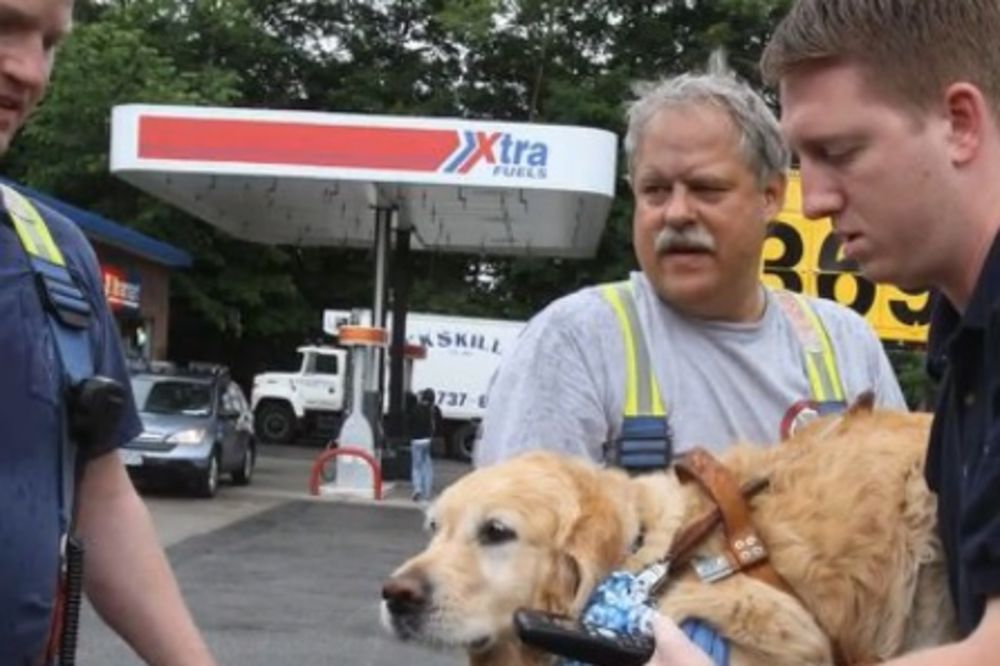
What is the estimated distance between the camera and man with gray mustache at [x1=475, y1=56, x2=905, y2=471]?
3193 mm

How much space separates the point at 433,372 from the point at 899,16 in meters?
36.9

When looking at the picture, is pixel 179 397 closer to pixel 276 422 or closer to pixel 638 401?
pixel 276 422

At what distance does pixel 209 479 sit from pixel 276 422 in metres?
18.1

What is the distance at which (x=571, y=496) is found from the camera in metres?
3.08

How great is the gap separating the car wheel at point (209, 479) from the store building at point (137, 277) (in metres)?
7.23

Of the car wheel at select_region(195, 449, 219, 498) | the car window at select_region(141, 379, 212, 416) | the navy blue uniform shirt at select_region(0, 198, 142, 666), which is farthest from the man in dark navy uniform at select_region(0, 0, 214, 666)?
the car window at select_region(141, 379, 212, 416)

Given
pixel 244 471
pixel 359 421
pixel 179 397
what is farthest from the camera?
pixel 244 471

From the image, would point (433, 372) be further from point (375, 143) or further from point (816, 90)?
point (816, 90)

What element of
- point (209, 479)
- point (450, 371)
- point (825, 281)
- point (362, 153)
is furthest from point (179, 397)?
point (450, 371)

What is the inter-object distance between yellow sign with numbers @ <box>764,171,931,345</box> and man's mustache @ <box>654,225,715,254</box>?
8.67 meters

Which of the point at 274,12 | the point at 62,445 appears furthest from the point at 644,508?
the point at 274,12

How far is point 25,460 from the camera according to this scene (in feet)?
7.97

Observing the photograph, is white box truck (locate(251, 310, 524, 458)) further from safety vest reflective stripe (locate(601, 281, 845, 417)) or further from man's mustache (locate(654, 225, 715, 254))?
man's mustache (locate(654, 225, 715, 254))

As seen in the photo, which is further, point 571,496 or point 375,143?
point 375,143
